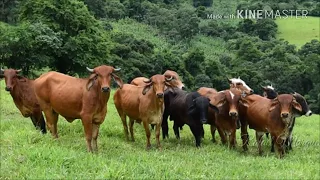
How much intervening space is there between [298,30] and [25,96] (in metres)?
78.0

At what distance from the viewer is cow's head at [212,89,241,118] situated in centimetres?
929

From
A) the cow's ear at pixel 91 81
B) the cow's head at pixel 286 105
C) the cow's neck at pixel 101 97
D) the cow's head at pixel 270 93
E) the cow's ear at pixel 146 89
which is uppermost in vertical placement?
the cow's ear at pixel 91 81

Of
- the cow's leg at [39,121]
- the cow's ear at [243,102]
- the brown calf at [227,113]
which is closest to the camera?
the brown calf at [227,113]

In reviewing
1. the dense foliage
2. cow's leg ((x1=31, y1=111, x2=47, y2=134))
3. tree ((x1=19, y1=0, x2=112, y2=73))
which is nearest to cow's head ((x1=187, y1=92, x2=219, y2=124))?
cow's leg ((x1=31, y1=111, x2=47, y2=134))

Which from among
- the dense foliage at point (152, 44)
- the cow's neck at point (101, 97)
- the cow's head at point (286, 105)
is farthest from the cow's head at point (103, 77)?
the dense foliage at point (152, 44)

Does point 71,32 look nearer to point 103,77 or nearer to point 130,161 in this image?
point 103,77

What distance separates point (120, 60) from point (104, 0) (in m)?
39.3

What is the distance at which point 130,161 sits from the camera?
718cm

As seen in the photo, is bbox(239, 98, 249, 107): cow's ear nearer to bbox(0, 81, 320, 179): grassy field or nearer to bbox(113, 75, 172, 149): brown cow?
bbox(0, 81, 320, 179): grassy field

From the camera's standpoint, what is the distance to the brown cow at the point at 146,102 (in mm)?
8836

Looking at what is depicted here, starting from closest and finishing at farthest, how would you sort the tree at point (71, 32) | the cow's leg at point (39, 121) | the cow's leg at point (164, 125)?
1. the cow's leg at point (39, 121)
2. the cow's leg at point (164, 125)
3. the tree at point (71, 32)

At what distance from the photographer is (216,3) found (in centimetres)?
10281

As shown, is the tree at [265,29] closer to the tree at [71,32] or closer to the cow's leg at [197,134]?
the tree at [71,32]

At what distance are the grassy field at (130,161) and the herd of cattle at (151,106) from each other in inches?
20.3
